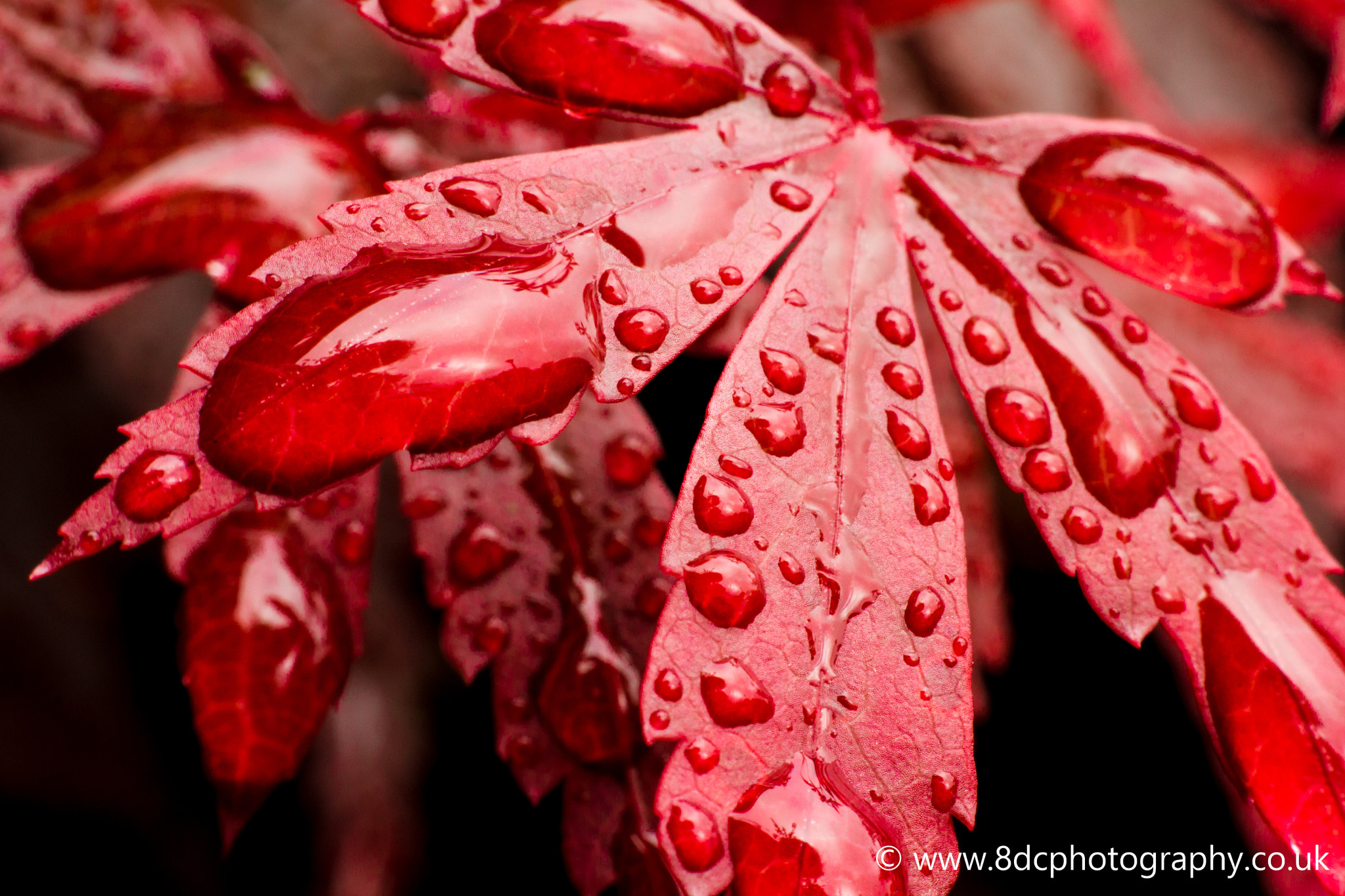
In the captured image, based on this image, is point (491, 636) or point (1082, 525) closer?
point (1082, 525)

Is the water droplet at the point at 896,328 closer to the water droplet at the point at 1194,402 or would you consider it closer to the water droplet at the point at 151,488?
the water droplet at the point at 1194,402

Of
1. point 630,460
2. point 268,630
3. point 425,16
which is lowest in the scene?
point 268,630

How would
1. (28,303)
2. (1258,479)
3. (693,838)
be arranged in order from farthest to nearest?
(28,303), (1258,479), (693,838)

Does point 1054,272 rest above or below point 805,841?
above

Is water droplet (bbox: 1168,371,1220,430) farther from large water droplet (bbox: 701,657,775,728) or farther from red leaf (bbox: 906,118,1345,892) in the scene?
large water droplet (bbox: 701,657,775,728)

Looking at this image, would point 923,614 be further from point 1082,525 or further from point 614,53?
point 614,53

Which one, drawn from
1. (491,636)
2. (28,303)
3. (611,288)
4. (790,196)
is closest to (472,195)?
Answer: (611,288)

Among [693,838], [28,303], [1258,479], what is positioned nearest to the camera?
[693,838]
